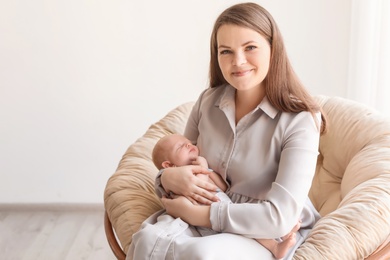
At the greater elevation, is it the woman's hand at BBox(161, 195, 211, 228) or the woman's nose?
the woman's nose

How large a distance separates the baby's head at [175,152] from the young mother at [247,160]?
56 millimetres

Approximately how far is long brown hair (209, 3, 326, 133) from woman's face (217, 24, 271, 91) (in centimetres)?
2

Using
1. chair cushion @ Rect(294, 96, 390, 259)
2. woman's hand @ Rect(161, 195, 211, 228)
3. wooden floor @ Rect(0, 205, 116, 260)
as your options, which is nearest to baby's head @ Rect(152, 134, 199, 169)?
woman's hand @ Rect(161, 195, 211, 228)

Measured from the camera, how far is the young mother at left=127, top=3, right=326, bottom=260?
170cm

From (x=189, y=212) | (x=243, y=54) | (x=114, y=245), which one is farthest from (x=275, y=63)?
(x=114, y=245)

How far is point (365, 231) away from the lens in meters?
1.73

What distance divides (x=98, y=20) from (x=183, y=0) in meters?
0.44

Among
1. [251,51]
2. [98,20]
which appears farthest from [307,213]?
[98,20]

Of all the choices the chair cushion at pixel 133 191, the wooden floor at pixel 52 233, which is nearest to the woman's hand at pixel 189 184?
the chair cushion at pixel 133 191

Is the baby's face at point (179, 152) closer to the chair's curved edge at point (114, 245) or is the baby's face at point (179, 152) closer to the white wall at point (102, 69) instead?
the chair's curved edge at point (114, 245)

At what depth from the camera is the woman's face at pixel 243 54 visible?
1789 mm

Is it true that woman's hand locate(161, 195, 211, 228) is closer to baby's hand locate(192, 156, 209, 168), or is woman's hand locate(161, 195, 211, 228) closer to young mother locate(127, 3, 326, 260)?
young mother locate(127, 3, 326, 260)

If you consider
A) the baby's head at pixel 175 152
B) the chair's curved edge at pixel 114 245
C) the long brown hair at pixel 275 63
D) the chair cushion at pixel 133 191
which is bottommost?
the chair's curved edge at pixel 114 245

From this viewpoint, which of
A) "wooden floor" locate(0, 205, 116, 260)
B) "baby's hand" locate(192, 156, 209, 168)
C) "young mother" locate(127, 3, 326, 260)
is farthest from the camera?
"wooden floor" locate(0, 205, 116, 260)
